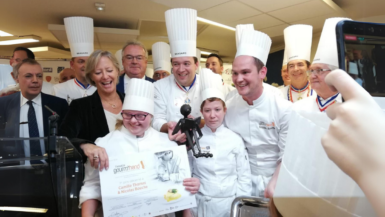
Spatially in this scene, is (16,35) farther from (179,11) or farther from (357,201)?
(357,201)

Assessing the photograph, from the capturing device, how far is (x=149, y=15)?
3.37m

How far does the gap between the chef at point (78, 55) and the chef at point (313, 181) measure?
6.16 ft

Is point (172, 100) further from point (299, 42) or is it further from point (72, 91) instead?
point (299, 42)

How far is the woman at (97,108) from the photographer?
1.18 meters

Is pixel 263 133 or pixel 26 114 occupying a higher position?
pixel 26 114

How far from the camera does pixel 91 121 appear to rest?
122 centimetres

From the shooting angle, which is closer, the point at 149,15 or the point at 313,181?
the point at 313,181

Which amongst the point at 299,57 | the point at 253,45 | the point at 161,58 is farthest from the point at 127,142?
the point at 161,58

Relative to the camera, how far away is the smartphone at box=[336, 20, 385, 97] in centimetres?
30

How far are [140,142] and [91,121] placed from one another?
0.29 meters

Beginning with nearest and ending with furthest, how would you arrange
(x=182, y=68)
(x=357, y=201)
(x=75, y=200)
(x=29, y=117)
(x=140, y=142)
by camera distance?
(x=357, y=201)
(x=75, y=200)
(x=140, y=142)
(x=29, y=117)
(x=182, y=68)

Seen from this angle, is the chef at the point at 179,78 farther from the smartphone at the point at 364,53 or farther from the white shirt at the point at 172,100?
the smartphone at the point at 364,53

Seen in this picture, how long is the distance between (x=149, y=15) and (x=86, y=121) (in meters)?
2.52

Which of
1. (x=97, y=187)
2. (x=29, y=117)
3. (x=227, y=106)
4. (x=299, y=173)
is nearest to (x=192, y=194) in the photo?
(x=97, y=187)
